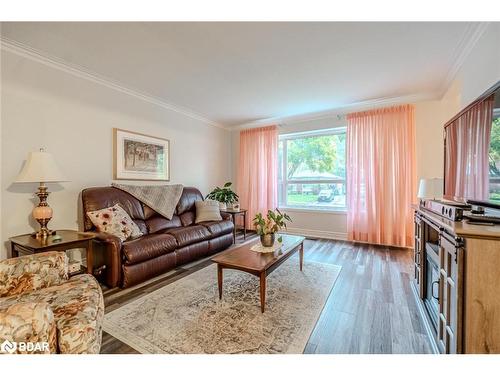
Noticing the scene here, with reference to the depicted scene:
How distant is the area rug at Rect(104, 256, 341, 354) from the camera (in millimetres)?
1517

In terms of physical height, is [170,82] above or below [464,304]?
above

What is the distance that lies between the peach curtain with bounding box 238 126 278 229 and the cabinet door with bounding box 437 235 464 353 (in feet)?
11.5

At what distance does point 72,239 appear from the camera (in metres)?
2.10

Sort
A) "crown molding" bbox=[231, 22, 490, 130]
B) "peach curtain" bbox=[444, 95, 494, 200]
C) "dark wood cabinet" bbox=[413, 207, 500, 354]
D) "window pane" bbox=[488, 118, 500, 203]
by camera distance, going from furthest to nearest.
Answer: "crown molding" bbox=[231, 22, 490, 130], "peach curtain" bbox=[444, 95, 494, 200], "window pane" bbox=[488, 118, 500, 203], "dark wood cabinet" bbox=[413, 207, 500, 354]

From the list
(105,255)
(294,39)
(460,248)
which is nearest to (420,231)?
(460,248)

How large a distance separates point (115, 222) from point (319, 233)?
11.5 feet

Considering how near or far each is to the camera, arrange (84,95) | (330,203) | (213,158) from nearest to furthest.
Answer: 1. (84,95)
2. (330,203)
3. (213,158)

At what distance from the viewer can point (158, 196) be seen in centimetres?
340

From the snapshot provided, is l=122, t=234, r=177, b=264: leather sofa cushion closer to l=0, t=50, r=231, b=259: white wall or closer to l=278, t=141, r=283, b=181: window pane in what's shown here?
l=0, t=50, r=231, b=259: white wall

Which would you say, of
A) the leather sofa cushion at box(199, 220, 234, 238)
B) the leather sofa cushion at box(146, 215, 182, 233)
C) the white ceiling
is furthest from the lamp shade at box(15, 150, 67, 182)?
the leather sofa cushion at box(199, 220, 234, 238)
